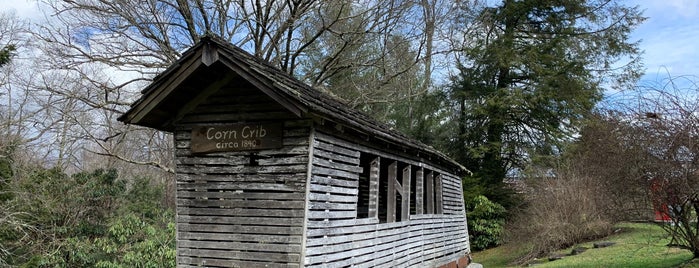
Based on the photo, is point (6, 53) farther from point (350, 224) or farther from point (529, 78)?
point (529, 78)

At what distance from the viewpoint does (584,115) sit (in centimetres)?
2491

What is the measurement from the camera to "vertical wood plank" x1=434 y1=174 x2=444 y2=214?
13.4m

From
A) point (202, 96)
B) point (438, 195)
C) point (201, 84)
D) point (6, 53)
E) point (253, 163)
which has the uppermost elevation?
point (6, 53)

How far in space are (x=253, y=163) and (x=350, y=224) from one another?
1.81 m

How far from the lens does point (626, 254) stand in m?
13.5

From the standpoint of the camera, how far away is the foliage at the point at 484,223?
75.6 ft

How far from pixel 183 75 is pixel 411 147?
4932 millimetres

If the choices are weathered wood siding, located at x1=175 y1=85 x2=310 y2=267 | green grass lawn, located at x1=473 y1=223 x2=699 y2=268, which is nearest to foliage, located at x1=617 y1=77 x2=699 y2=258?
green grass lawn, located at x1=473 y1=223 x2=699 y2=268

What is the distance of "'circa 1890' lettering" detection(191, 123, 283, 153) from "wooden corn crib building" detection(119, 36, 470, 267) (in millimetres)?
15

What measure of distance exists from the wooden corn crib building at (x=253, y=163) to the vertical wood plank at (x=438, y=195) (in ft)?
17.3

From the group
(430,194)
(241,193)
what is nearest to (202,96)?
(241,193)

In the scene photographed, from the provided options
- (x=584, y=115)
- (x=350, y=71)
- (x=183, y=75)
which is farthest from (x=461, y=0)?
(x=183, y=75)

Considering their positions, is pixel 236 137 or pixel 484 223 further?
pixel 484 223

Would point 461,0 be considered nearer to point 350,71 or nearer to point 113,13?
point 350,71
